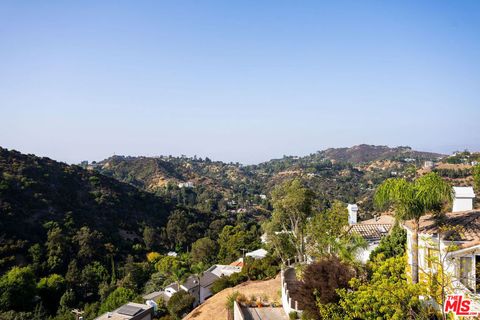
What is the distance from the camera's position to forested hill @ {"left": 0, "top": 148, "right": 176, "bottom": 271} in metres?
49.8

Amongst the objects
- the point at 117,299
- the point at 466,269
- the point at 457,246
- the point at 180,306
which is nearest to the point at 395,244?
the point at 466,269

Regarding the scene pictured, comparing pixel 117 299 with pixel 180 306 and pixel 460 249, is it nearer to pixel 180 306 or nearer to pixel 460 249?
pixel 180 306

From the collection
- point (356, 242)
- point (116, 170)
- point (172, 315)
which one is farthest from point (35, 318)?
point (116, 170)

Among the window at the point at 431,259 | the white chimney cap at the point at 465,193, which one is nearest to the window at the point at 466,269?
the window at the point at 431,259

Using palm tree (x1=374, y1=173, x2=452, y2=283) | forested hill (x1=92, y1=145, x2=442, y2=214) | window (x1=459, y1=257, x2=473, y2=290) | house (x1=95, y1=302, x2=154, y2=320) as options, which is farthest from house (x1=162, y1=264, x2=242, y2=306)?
forested hill (x1=92, y1=145, x2=442, y2=214)

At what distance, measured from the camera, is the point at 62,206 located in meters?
61.3

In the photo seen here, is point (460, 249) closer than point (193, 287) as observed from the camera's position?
Yes

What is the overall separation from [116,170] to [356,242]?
14846 cm

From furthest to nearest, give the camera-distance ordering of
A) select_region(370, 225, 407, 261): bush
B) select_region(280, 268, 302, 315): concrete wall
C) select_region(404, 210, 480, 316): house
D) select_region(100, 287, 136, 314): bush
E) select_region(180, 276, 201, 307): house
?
select_region(180, 276, 201, 307): house → select_region(100, 287, 136, 314): bush → select_region(370, 225, 407, 261): bush → select_region(280, 268, 302, 315): concrete wall → select_region(404, 210, 480, 316): house

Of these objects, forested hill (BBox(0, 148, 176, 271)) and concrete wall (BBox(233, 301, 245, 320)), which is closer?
concrete wall (BBox(233, 301, 245, 320))

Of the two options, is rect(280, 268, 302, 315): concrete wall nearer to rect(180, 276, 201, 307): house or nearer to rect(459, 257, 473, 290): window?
rect(459, 257, 473, 290): window

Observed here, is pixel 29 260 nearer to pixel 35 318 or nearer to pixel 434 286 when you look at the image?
pixel 35 318

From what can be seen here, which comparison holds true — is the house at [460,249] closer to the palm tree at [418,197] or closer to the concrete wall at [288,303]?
the palm tree at [418,197]

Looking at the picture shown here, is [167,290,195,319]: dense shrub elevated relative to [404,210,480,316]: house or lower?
lower
